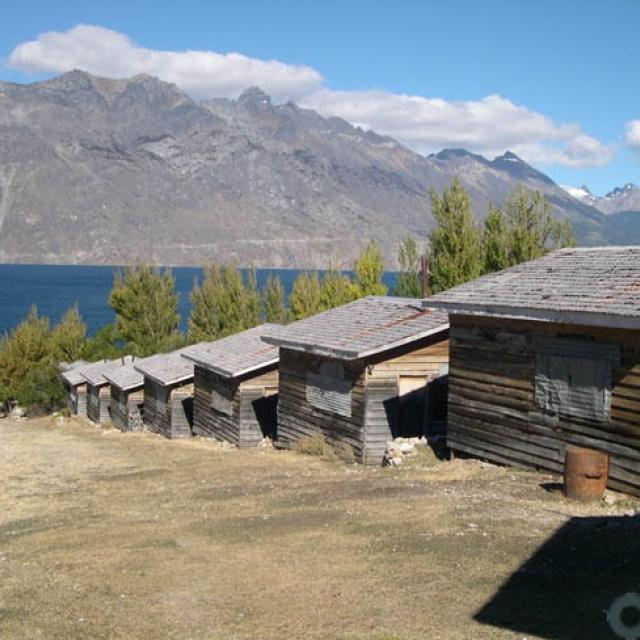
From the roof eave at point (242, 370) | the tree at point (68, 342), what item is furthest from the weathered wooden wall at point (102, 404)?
the roof eave at point (242, 370)

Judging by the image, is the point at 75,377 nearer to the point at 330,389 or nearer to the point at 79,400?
the point at 79,400

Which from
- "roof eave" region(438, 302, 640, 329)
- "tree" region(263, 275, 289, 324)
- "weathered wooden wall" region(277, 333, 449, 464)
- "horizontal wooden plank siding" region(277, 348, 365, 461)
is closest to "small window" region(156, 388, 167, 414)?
"horizontal wooden plank siding" region(277, 348, 365, 461)

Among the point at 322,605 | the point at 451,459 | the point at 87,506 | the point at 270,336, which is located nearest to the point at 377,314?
the point at 270,336

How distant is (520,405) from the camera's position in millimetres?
17938

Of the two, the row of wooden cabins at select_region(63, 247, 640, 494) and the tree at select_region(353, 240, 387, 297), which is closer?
the row of wooden cabins at select_region(63, 247, 640, 494)

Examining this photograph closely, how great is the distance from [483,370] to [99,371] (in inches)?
1371

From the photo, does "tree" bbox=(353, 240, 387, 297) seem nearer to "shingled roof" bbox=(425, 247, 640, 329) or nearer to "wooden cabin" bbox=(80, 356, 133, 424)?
"wooden cabin" bbox=(80, 356, 133, 424)

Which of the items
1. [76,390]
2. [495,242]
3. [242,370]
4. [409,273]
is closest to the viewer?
[242,370]

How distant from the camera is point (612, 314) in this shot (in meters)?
15.0

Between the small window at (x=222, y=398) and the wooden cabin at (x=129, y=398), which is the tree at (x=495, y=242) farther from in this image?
the small window at (x=222, y=398)

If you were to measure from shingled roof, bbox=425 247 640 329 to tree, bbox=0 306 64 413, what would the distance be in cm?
4598

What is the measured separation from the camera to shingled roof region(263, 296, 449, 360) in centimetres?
2239

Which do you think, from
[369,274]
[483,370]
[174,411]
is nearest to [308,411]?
[483,370]

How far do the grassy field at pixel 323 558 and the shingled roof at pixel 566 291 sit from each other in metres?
2.96
